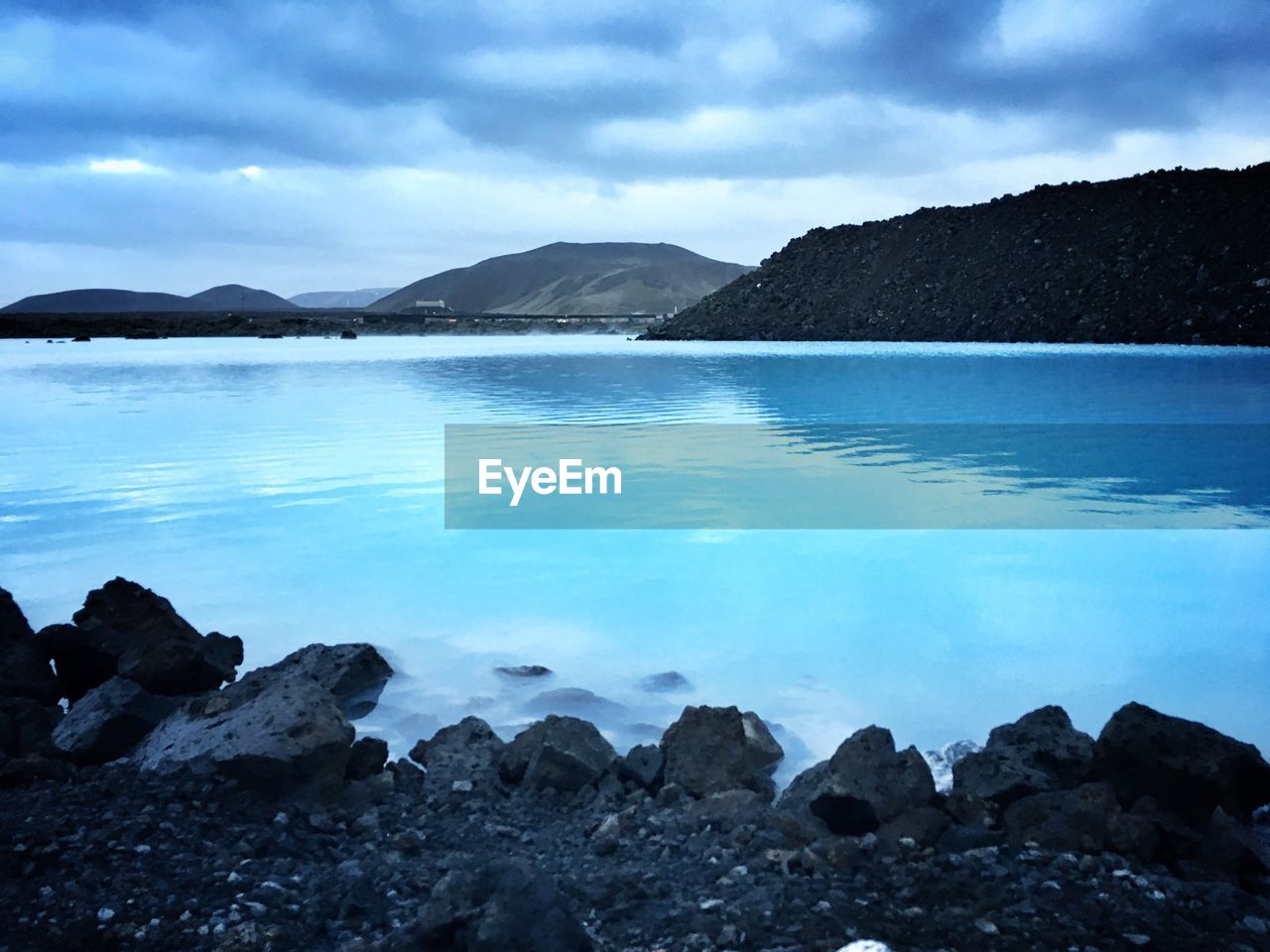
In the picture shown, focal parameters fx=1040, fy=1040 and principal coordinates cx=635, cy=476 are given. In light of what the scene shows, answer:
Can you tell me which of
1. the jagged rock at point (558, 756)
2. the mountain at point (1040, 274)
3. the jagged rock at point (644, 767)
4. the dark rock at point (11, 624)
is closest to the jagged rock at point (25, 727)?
the dark rock at point (11, 624)

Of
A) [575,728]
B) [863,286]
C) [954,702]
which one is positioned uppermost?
[863,286]

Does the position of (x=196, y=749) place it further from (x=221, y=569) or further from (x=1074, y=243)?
(x=1074, y=243)

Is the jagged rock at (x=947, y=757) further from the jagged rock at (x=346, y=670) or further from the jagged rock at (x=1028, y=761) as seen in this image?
the jagged rock at (x=346, y=670)

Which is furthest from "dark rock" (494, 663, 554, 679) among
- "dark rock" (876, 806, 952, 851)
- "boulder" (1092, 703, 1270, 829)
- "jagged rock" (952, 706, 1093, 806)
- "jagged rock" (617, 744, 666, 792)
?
"boulder" (1092, 703, 1270, 829)

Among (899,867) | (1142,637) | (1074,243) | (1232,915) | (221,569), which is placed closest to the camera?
(1232,915)

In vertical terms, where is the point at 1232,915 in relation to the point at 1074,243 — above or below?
below

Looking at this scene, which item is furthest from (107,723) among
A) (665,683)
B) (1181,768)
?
(1181,768)

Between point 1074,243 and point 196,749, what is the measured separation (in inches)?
2269

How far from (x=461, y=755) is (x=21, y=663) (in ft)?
8.82

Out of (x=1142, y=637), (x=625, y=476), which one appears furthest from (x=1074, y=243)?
(x=1142, y=637)

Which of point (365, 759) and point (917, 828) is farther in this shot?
point (365, 759)

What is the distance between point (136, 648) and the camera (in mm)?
5527

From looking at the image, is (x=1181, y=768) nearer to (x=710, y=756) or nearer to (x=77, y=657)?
(x=710, y=756)

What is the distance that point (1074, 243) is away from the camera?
54594 millimetres
